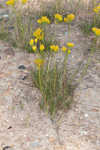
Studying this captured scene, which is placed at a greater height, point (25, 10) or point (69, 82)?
point (25, 10)

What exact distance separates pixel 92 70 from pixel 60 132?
0.87 meters

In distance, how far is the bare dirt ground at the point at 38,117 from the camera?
1.60m

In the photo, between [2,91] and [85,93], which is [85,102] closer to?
[85,93]

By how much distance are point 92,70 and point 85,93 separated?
0.37 m

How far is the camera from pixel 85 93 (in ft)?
6.48

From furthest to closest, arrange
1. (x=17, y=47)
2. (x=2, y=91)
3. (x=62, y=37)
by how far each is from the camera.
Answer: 1. (x=62, y=37)
2. (x=17, y=47)
3. (x=2, y=91)

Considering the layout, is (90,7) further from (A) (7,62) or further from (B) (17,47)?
(A) (7,62)

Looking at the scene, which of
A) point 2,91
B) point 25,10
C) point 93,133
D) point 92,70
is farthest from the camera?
point 25,10

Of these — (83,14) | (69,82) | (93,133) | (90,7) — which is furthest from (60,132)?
(90,7)

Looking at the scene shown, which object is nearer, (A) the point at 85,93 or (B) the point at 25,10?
(A) the point at 85,93

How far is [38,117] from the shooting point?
1787 millimetres

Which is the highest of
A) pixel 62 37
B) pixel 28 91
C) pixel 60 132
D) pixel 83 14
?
pixel 83 14

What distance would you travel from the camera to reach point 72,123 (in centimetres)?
173

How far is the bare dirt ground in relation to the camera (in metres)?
1.60
